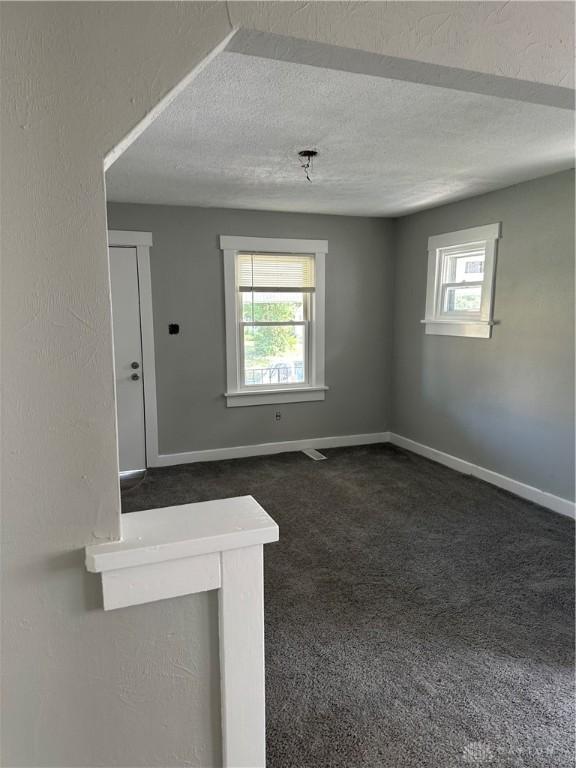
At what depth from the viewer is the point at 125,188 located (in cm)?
377

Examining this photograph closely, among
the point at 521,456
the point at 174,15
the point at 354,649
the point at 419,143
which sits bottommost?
the point at 354,649

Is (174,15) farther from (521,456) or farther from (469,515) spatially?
(521,456)

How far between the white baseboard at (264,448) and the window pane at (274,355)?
25.1 inches

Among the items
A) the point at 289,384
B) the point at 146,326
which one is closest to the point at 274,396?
the point at 289,384

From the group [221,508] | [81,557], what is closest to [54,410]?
[81,557]

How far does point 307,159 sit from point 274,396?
2.52 meters

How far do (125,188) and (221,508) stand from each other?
335 cm

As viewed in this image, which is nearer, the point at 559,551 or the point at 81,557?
the point at 81,557

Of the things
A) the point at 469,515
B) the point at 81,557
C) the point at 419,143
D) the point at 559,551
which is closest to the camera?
the point at 81,557

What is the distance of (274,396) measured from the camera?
5.04 metres

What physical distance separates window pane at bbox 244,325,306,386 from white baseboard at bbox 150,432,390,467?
0.64 meters

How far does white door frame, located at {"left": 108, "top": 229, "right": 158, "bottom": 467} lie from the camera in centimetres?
436

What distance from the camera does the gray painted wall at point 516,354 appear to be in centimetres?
352

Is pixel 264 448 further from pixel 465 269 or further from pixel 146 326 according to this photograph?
pixel 465 269
